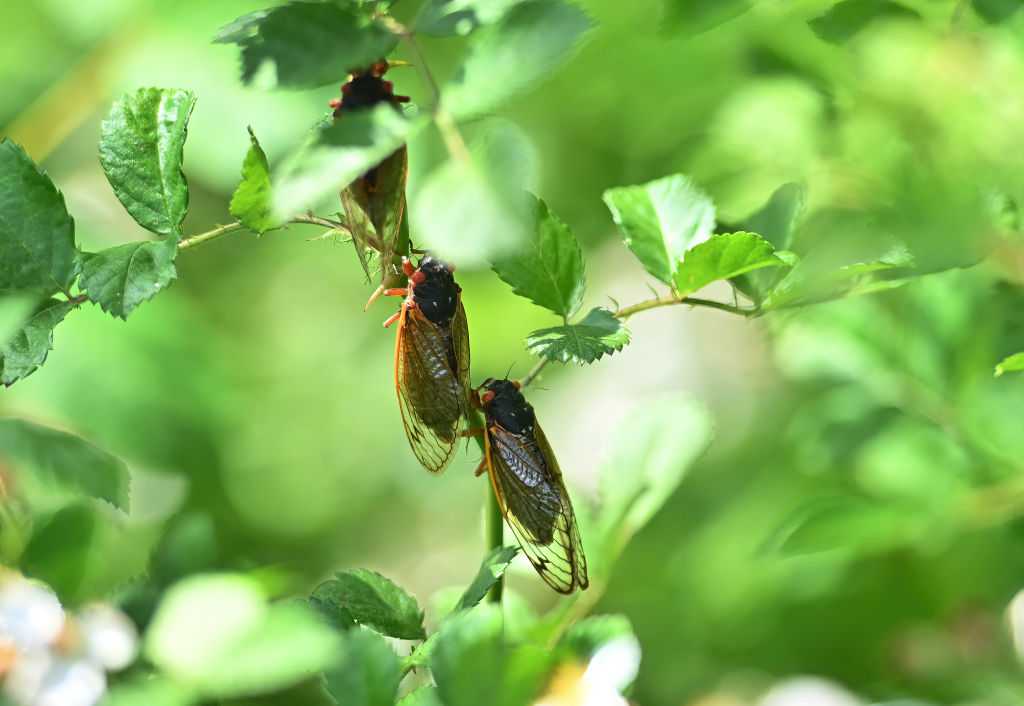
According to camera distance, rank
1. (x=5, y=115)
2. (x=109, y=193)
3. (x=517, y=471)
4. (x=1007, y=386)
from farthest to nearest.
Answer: (x=109, y=193) → (x=5, y=115) → (x=1007, y=386) → (x=517, y=471)

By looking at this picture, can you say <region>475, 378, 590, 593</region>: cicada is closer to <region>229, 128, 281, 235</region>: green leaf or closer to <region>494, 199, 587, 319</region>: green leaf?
<region>494, 199, 587, 319</region>: green leaf

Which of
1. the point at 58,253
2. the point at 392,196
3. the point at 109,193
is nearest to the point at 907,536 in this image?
the point at 392,196

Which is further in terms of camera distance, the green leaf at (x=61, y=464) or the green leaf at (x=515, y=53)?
the green leaf at (x=61, y=464)

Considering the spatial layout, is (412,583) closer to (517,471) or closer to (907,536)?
(907,536)

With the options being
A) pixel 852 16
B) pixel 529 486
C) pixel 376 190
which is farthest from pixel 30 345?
pixel 852 16

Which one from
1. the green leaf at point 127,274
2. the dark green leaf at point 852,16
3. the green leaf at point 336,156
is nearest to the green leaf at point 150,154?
the green leaf at point 127,274

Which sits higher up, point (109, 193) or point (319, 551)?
point (109, 193)

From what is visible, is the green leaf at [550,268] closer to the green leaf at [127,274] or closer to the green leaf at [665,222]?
the green leaf at [665,222]
